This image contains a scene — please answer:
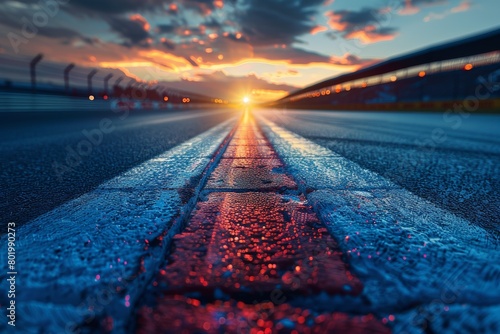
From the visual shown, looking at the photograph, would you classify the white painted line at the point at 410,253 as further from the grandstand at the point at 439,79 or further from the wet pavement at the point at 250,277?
the grandstand at the point at 439,79

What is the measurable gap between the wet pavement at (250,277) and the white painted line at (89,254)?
0.11 meters

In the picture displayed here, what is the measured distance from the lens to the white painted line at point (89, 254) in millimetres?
795

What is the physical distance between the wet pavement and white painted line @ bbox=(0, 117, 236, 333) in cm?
11

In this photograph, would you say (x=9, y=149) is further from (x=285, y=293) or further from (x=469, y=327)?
(x=469, y=327)

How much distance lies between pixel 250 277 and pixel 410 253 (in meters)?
0.60

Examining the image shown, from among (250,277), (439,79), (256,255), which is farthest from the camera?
(439,79)

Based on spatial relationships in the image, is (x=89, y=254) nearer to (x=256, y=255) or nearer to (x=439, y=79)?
(x=256, y=255)

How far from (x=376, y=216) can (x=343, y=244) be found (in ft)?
1.43

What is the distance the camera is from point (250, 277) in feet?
3.02

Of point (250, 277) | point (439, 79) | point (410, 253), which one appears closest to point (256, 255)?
point (250, 277)

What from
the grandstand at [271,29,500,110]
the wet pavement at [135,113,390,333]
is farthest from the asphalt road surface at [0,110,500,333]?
the grandstand at [271,29,500,110]

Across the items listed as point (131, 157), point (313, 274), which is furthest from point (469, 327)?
point (131, 157)

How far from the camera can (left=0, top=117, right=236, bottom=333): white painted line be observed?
80cm

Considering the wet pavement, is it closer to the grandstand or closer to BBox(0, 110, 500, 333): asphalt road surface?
BBox(0, 110, 500, 333): asphalt road surface
